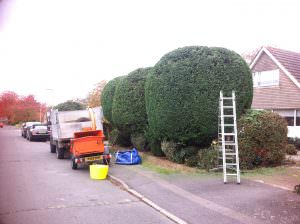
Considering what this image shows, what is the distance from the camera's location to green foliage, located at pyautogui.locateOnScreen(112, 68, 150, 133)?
57.0 ft

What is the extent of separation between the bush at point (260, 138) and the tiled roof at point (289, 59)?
12.4 metres

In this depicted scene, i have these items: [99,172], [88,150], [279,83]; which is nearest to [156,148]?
[88,150]

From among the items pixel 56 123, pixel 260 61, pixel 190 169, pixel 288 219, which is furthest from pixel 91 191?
pixel 260 61

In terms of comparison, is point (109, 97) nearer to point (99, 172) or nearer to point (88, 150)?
point (88, 150)

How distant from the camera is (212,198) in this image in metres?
8.80

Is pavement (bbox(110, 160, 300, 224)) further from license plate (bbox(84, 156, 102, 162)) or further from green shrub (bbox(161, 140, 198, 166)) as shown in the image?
license plate (bbox(84, 156, 102, 162))

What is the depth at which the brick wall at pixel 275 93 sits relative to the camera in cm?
2367

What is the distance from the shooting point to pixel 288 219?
698 centimetres

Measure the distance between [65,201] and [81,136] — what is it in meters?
6.14

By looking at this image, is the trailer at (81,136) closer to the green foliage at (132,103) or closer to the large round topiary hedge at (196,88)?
the green foliage at (132,103)

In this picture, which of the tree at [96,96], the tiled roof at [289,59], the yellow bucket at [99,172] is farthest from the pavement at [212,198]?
the tree at [96,96]

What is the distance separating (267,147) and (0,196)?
8500 mm

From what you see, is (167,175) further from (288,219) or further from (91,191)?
(288,219)

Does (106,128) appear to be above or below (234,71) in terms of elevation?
below
